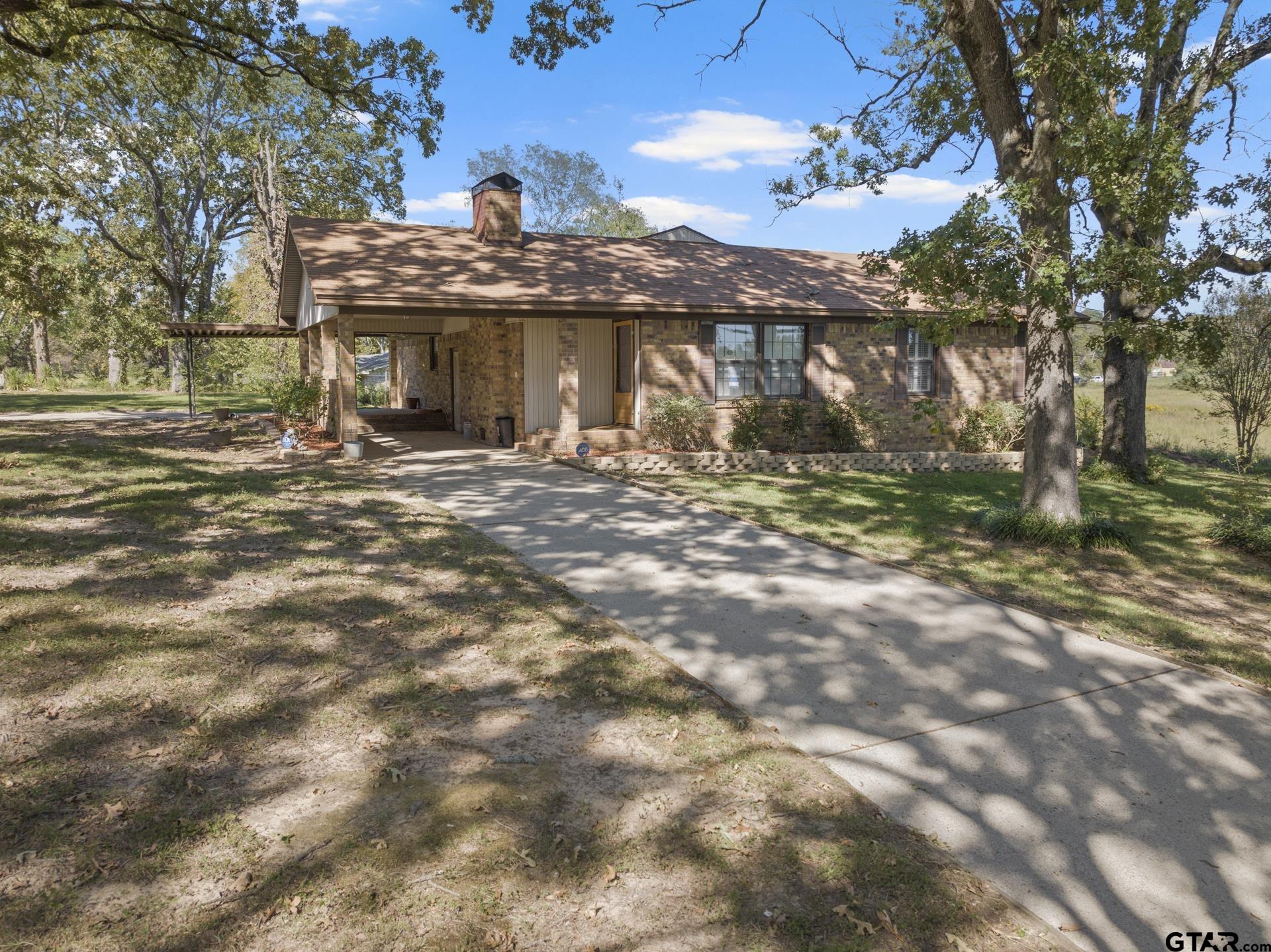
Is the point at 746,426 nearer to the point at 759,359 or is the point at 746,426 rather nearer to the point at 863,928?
the point at 759,359

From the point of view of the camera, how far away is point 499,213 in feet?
55.3

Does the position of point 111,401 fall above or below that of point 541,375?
below

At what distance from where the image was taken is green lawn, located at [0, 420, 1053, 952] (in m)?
2.66

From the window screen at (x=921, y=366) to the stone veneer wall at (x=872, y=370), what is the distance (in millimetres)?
267

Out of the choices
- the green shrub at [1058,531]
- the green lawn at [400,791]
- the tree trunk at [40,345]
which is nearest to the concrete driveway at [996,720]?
the green lawn at [400,791]

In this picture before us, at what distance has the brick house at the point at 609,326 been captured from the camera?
554 inches

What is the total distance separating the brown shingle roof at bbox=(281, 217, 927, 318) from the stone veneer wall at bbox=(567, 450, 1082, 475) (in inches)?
107

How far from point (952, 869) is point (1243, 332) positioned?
703 inches

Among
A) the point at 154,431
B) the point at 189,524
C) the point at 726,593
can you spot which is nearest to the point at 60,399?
the point at 154,431

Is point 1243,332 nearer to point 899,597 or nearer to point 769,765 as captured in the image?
point 899,597

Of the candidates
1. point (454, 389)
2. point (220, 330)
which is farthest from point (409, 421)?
point (220, 330)

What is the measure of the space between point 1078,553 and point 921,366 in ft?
31.7

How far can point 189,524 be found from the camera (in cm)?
796

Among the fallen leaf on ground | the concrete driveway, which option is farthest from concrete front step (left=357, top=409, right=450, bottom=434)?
the fallen leaf on ground
